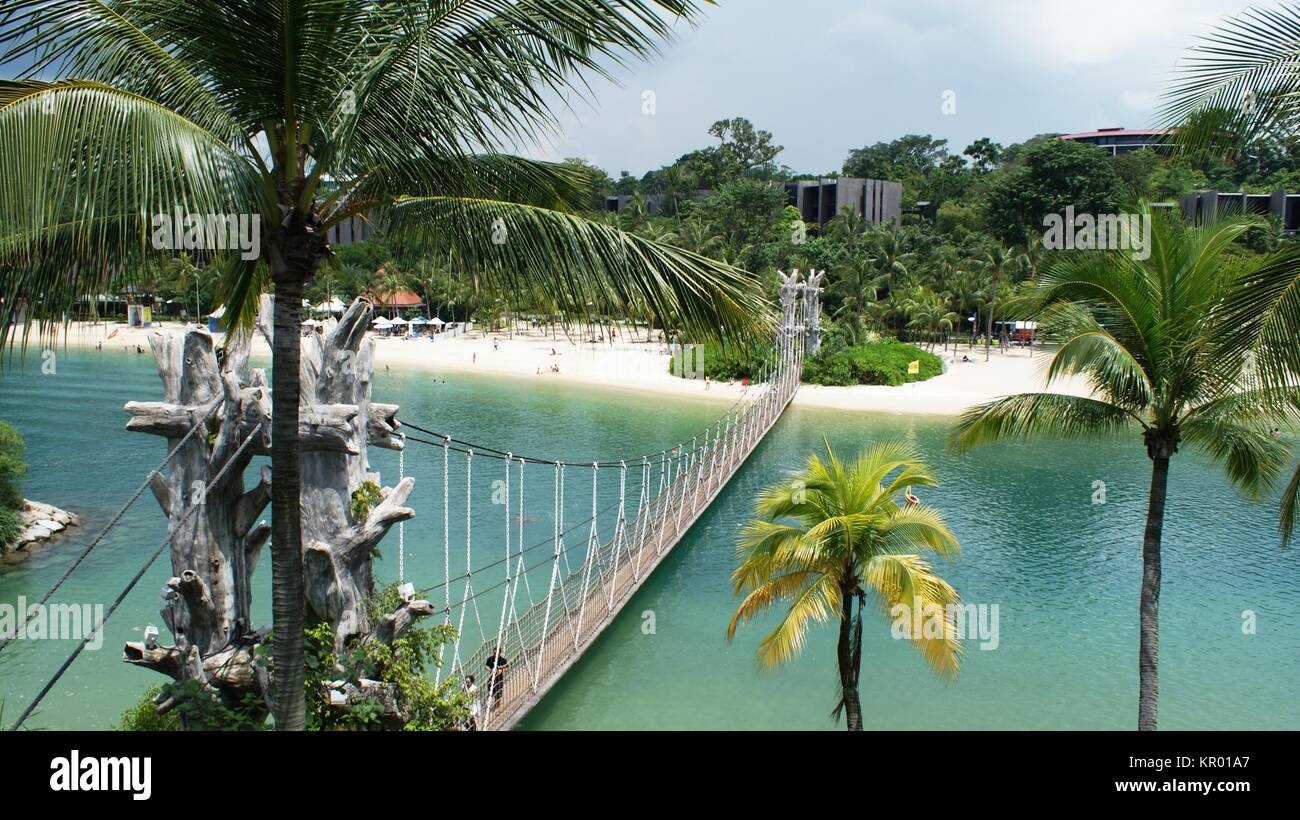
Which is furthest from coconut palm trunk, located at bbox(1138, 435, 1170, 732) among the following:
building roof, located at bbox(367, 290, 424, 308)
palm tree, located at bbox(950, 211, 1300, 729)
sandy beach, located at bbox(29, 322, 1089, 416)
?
building roof, located at bbox(367, 290, 424, 308)

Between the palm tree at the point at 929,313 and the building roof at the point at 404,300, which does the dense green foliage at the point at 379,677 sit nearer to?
the palm tree at the point at 929,313

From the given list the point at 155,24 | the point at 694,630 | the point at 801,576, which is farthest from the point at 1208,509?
the point at 155,24

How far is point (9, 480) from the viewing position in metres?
13.0

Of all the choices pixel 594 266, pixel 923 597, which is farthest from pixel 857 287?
pixel 594 266

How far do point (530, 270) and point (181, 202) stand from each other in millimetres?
1103

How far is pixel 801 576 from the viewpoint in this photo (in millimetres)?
6492

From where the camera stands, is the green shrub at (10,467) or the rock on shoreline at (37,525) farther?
the rock on shoreline at (37,525)

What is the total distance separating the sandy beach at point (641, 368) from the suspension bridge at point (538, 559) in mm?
5709

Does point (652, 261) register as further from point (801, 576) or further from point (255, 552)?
point (801, 576)

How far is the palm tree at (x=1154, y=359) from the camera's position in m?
5.84

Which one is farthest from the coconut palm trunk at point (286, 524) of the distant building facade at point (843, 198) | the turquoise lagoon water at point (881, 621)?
the distant building facade at point (843, 198)

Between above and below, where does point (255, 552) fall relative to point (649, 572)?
above

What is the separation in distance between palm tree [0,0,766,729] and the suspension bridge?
2.67 feet

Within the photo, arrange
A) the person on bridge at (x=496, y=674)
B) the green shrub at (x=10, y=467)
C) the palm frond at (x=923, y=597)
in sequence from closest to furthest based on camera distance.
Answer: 1. the palm frond at (x=923, y=597)
2. the person on bridge at (x=496, y=674)
3. the green shrub at (x=10, y=467)
